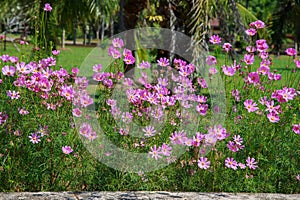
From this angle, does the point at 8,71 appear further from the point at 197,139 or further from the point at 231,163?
the point at 231,163

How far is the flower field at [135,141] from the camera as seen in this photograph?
302 cm

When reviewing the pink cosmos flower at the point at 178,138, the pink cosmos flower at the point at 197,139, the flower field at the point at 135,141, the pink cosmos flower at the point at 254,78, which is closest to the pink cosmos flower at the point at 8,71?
the flower field at the point at 135,141

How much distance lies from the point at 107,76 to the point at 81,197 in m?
0.79

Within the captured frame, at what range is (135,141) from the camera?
3.12 metres

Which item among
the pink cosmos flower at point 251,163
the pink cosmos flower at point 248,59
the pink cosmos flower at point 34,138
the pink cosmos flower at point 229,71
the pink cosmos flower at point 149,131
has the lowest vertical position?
the pink cosmos flower at point 251,163

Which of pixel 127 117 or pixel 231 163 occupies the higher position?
pixel 127 117

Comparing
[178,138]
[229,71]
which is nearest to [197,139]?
[178,138]

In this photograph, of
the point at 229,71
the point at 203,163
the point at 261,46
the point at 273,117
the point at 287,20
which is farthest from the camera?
the point at 287,20

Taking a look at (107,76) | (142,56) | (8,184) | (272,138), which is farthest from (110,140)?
(142,56)

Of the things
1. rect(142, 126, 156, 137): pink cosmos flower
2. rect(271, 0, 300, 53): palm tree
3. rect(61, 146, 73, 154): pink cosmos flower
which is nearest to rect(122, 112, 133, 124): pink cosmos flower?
rect(142, 126, 156, 137): pink cosmos flower

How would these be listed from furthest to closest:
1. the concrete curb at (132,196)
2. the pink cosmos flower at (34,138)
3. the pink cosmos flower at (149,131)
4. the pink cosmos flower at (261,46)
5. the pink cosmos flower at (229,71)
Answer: the pink cosmos flower at (261,46), the pink cosmos flower at (229,71), the pink cosmos flower at (149,131), the pink cosmos flower at (34,138), the concrete curb at (132,196)

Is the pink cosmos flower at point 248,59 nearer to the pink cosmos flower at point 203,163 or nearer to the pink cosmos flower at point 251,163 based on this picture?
the pink cosmos flower at point 251,163

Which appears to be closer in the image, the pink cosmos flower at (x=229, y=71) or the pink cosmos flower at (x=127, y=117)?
the pink cosmos flower at (x=127, y=117)

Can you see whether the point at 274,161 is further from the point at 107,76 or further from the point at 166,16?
the point at 166,16
